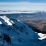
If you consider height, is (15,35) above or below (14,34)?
below

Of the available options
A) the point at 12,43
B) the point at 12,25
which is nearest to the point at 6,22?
the point at 12,25

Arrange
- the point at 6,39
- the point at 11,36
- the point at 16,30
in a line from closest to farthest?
1. the point at 6,39
2. the point at 11,36
3. the point at 16,30

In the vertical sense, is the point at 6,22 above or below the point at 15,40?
above

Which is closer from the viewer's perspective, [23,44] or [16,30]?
[23,44]

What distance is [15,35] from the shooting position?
2495cm

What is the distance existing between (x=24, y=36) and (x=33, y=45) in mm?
2133

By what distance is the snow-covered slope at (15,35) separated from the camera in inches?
902

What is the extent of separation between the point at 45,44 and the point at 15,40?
344cm

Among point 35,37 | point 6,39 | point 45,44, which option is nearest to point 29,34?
point 35,37

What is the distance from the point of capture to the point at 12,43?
2311 cm

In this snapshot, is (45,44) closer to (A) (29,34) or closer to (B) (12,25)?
(A) (29,34)

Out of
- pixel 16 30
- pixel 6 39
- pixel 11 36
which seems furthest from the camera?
pixel 16 30

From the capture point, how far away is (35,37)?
2648 centimetres

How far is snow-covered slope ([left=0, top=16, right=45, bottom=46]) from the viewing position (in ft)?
75.2
